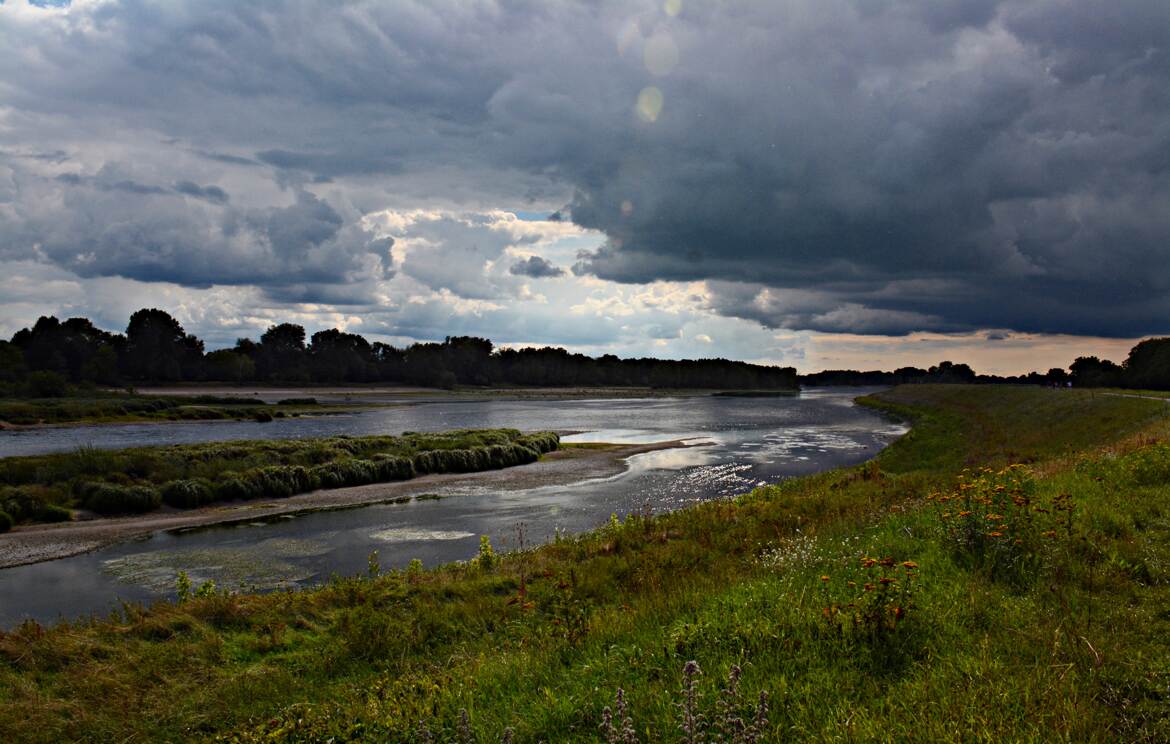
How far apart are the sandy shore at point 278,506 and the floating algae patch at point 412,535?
20.6 ft

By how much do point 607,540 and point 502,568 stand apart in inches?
123

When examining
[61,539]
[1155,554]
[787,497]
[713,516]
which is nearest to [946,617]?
[1155,554]

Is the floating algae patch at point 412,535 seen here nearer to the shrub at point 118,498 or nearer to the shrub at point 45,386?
the shrub at point 118,498

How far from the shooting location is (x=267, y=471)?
31.2 m

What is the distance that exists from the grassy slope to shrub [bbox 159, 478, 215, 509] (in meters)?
18.0

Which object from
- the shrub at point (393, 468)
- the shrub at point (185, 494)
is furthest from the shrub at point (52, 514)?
the shrub at point (393, 468)

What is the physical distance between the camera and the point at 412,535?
73.6 feet

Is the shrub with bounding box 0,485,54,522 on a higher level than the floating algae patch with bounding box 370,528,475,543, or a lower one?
higher

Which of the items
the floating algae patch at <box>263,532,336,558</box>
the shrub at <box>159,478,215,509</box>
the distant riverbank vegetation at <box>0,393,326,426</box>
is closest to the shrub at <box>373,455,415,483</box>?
the shrub at <box>159,478,215,509</box>

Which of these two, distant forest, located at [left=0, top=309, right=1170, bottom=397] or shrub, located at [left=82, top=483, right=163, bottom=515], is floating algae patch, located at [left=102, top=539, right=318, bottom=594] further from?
distant forest, located at [left=0, top=309, right=1170, bottom=397]

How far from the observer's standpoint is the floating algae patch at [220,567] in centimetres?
1705

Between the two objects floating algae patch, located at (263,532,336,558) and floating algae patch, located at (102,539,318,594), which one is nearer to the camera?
floating algae patch, located at (102,539,318,594)

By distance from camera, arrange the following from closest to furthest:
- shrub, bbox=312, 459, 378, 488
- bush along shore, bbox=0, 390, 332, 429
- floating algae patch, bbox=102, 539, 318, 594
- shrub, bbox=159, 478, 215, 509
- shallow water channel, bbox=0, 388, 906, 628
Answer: shallow water channel, bbox=0, 388, 906, 628
floating algae patch, bbox=102, 539, 318, 594
shrub, bbox=159, 478, 215, 509
shrub, bbox=312, 459, 378, 488
bush along shore, bbox=0, 390, 332, 429

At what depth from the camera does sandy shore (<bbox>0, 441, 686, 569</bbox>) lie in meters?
21.0
